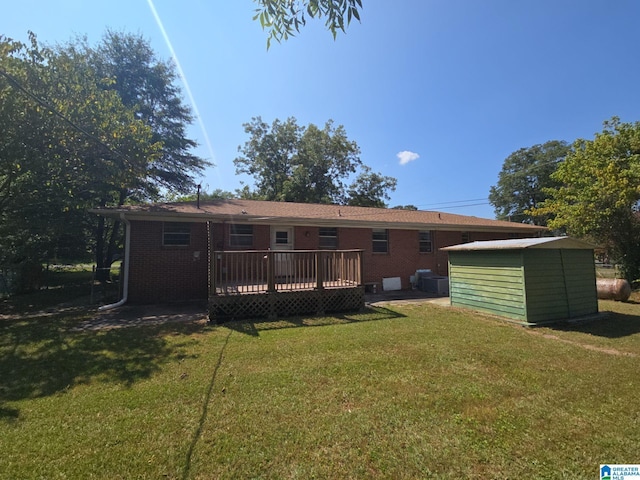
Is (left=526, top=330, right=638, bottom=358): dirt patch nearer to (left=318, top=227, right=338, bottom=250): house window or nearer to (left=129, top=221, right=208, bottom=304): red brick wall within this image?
(left=318, top=227, right=338, bottom=250): house window

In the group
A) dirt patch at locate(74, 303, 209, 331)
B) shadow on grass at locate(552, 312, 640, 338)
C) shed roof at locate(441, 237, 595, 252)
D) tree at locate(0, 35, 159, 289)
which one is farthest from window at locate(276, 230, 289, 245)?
shadow on grass at locate(552, 312, 640, 338)

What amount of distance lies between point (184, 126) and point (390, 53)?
13995 millimetres

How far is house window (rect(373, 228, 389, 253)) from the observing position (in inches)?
500

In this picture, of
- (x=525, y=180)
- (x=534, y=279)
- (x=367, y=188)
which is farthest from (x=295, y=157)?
(x=525, y=180)

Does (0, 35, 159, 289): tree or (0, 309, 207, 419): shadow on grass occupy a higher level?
(0, 35, 159, 289): tree

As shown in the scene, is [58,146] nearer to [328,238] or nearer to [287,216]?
[287,216]

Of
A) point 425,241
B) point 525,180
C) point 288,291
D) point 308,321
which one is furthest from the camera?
point 525,180

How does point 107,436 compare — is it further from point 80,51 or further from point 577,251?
point 80,51

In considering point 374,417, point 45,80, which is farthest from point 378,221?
point 45,80

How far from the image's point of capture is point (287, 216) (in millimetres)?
10859

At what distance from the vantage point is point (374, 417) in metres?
3.03

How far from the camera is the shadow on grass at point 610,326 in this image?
633 centimetres

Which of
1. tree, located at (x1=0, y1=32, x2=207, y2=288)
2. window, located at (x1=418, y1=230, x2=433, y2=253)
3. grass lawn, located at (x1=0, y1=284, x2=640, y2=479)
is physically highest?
tree, located at (x1=0, y1=32, x2=207, y2=288)

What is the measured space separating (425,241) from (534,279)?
257 inches
